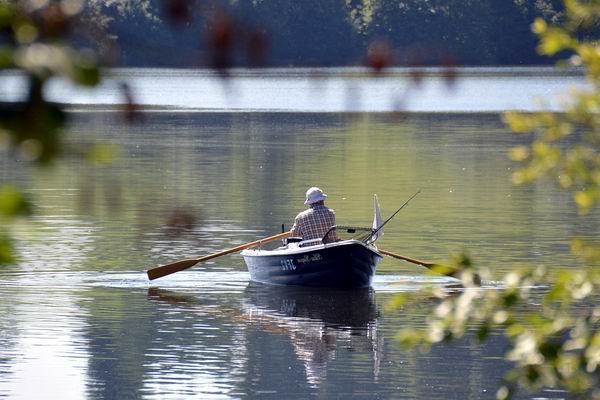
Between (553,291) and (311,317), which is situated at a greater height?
(553,291)

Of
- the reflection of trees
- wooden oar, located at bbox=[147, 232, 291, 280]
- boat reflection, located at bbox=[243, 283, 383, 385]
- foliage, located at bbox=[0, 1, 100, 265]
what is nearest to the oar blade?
wooden oar, located at bbox=[147, 232, 291, 280]

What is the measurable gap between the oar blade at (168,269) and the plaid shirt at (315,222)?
2.37 metres

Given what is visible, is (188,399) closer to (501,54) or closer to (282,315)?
(282,315)

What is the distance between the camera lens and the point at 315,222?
2183 cm

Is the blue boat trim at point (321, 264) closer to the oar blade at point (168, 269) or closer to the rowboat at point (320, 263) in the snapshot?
the rowboat at point (320, 263)

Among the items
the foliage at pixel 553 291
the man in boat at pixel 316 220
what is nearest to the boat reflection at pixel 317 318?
the man in boat at pixel 316 220

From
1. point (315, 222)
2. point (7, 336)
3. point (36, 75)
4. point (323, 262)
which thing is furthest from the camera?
point (323, 262)

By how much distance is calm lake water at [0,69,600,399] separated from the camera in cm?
1568

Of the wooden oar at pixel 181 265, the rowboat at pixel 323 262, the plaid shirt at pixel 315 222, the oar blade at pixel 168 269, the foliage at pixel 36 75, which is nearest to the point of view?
the foliage at pixel 36 75

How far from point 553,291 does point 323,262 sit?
18.3 metres

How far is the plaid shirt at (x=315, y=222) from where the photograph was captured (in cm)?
2169

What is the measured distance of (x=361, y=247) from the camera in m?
21.6

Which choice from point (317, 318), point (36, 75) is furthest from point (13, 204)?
point (317, 318)

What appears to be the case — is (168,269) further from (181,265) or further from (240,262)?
(240,262)
